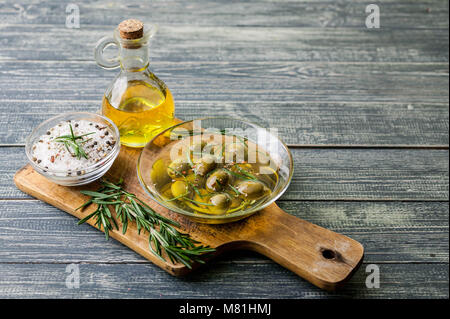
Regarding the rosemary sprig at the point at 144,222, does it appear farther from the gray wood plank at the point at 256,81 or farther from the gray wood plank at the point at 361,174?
the gray wood plank at the point at 256,81

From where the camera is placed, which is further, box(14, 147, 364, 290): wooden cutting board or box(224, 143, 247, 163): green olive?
box(224, 143, 247, 163): green olive

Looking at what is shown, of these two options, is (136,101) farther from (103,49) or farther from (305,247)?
(305,247)

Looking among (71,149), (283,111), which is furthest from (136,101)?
(283,111)

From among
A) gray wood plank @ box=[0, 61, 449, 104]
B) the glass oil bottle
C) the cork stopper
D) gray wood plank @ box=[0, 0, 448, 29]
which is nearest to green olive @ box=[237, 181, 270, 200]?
the glass oil bottle

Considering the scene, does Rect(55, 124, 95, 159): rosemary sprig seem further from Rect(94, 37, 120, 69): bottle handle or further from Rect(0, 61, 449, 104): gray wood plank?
Rect(0, 61, 449, 104): gray wood plank

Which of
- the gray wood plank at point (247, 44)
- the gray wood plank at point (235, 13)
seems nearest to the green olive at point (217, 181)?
the gray wood plank at point (247, 44)

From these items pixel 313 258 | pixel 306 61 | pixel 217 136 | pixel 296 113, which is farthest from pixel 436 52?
pixel 313 258

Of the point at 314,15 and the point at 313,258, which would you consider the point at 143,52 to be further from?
the point at 314,15
